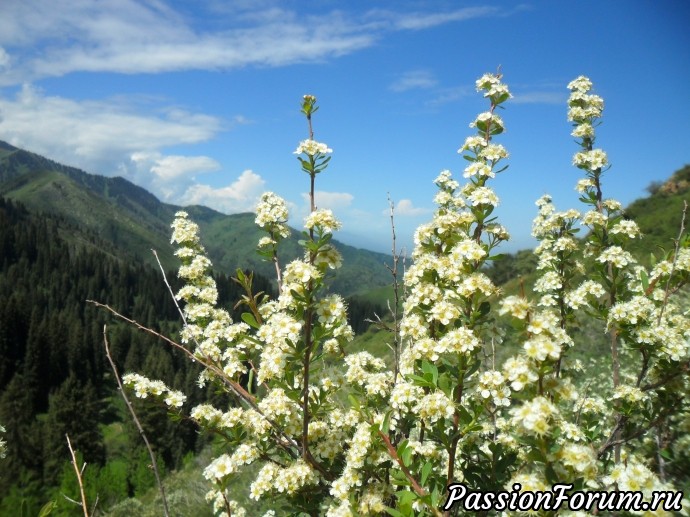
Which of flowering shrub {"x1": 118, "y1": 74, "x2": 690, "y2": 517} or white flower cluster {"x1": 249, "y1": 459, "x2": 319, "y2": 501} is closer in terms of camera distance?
flowering shrub {"x1": 118, "y1": 74, "x2": 690, "y2": 517}

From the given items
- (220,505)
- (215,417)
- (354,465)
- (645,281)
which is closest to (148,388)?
(215,417)

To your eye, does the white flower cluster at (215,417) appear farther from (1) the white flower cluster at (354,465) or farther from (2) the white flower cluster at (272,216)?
(2) the white flower cluster at (272,216)

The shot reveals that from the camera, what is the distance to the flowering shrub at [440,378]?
105 inches

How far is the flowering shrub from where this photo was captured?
266 cm

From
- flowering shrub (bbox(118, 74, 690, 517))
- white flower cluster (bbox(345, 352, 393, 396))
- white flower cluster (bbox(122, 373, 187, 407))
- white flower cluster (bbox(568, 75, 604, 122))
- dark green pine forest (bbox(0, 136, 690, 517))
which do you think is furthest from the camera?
dark green pine forest (bbox(0, 136, 690, 517))

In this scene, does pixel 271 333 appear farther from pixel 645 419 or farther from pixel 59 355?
pixel 59 355

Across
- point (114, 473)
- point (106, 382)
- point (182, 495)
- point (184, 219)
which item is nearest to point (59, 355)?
point (106, 382)

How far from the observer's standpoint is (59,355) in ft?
325

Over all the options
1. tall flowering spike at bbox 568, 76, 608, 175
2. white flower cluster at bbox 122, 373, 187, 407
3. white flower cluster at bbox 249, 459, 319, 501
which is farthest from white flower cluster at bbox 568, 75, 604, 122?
white flower cluster at bbox 122, 373, 187, 407

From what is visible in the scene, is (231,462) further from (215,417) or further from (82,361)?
(82,361)

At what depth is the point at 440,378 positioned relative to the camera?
2883mm

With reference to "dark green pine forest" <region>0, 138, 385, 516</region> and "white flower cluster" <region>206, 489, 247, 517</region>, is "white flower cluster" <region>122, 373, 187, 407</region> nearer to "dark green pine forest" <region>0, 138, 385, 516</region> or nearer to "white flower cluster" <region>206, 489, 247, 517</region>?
"dark green pine forest" <region>0, 138, 385, 516</region>

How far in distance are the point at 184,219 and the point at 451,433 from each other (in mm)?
4460

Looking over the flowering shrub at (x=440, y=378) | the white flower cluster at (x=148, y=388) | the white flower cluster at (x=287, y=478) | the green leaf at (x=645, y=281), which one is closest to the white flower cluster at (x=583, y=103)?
the flowering shrub at (x=440, y=378)
